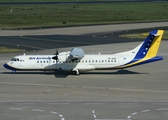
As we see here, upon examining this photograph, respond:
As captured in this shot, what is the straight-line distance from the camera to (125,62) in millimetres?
53156

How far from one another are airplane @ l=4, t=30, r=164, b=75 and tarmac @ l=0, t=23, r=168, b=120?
1097mm

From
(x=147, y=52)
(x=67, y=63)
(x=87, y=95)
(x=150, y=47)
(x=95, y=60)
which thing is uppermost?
(x=150, y=47)

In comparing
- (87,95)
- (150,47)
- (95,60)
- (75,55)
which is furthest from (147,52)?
(87,95)

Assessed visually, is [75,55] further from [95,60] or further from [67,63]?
[95,60]

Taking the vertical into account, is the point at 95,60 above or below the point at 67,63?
above

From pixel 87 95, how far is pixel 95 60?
11467 mm

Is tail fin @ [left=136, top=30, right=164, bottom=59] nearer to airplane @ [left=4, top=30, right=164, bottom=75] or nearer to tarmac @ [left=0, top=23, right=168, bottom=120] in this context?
airplane @ [left=4, top=30, right=164, bottom=75]

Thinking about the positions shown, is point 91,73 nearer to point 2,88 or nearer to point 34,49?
point 2,88

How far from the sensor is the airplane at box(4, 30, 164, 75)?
53219 millimetres

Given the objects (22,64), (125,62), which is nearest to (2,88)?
(22,64)

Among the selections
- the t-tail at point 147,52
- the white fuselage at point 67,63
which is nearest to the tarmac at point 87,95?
the white fuselage at point 67,63

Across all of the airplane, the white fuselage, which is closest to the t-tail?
the airplane

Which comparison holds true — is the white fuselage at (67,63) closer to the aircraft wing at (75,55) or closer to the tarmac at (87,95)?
the tarmac at (87,95)

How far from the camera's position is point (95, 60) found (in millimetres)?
53406
